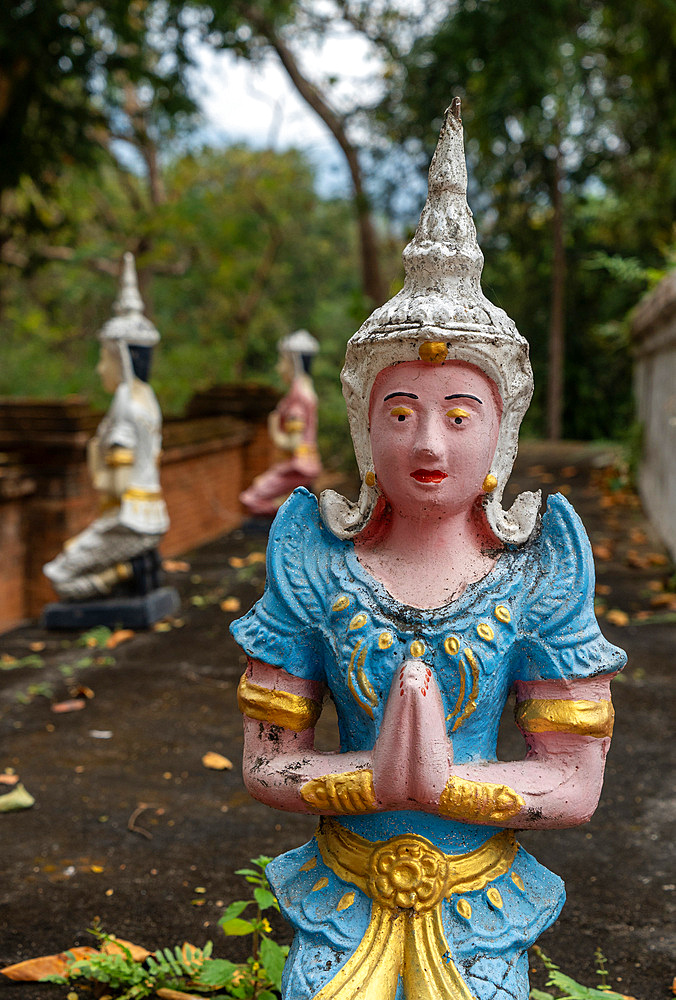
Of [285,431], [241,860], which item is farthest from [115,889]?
[285,431]

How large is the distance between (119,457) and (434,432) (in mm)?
4600

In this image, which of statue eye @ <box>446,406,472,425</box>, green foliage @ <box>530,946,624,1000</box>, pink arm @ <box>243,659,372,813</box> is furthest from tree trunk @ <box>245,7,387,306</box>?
pink arm @ <box>243,659,372,813</box>

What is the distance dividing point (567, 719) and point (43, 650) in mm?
4701

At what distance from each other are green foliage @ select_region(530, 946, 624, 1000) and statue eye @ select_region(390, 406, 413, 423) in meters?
1.47

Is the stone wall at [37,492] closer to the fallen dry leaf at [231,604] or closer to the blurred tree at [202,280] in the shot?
the fallen dry leaf at [231,604]

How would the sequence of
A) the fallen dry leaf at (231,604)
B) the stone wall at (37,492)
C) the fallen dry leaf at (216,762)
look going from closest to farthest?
the fallen dry leaf at (216,762), the fallen dry leaf at (231,604), the stone wall at (37,492)

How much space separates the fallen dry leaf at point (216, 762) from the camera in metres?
4.05

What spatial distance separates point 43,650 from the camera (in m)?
5.91

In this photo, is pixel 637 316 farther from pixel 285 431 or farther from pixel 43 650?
pixel 43 650

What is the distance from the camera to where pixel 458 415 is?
1939 millimetres

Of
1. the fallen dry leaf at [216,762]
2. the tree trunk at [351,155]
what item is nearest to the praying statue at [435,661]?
the fallen dry leaf at [216,762]

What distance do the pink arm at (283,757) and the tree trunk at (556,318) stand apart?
11.9 metres

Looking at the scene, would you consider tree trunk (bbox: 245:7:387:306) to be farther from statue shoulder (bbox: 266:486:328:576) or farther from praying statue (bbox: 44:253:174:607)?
statue shoulder (bbox: 266:486:328:576)

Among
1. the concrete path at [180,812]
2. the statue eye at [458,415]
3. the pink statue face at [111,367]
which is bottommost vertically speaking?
the concrete path at [180,812]
